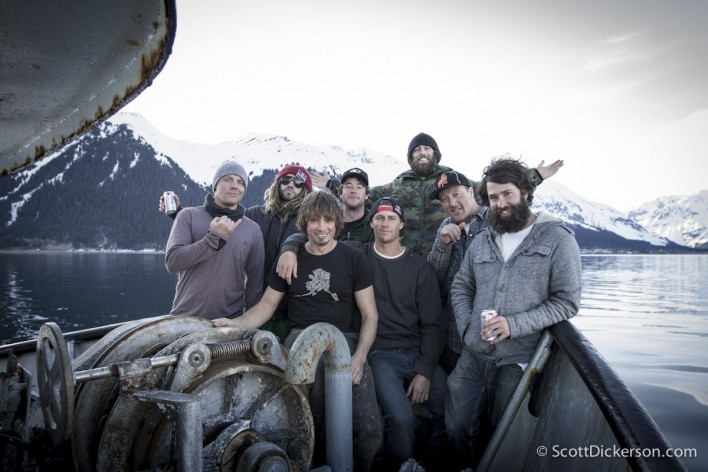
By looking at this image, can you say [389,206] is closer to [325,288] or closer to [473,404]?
[325,288]

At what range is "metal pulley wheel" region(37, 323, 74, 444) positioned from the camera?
172 cm

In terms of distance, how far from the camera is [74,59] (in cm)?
167

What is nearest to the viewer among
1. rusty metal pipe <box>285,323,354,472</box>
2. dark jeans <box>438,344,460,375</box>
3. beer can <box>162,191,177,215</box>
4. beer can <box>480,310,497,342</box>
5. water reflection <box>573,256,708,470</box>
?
rusty metal pipe <box>285,323,354,472</box>

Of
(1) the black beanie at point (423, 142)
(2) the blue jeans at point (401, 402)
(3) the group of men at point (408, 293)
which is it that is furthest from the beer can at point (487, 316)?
(1) the black beanie at point (423, 142)

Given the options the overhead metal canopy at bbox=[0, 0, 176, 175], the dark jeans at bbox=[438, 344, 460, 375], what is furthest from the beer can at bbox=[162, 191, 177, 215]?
the dark jeans at bbox=[438, 344, 460, 375]

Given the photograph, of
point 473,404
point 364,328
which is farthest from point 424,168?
point 473,404

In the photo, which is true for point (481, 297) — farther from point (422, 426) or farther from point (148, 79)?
point (148, 79)

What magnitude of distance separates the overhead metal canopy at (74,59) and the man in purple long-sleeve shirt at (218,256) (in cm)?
173

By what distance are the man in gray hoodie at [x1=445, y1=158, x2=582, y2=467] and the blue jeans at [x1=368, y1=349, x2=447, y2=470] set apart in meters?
0.31

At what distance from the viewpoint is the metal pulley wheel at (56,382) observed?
172cm

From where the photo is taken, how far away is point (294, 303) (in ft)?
11.4

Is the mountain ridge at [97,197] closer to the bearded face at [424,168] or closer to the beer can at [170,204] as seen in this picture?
the beer can at [170,204]

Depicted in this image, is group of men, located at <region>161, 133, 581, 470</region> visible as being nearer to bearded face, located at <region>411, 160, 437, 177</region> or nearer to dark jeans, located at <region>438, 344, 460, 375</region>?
dark jeans, located at <region>438, 344, 460, 375</region>

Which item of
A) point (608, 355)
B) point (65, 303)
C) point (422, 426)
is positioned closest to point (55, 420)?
point (422, 426)
